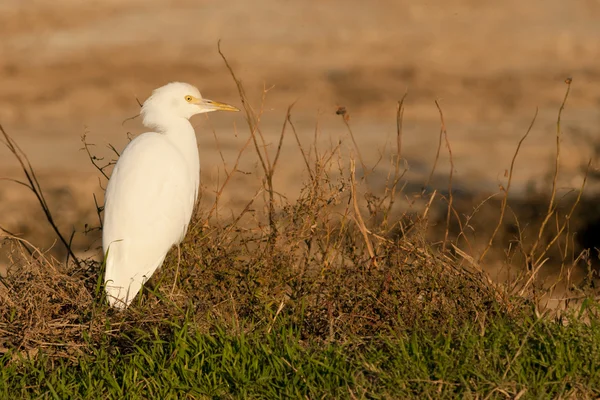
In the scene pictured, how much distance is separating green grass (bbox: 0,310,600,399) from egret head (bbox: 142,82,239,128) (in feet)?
4.84

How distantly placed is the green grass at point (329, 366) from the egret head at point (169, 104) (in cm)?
147

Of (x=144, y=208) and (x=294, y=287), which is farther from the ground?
(x=144, y=208)

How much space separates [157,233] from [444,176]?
585cm

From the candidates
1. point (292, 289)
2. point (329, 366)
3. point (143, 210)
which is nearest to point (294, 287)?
point (292, 289)

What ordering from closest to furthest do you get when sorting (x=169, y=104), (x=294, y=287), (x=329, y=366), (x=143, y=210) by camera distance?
(x=329, y=366)
(x=294, y=287)
(x=143, y=210)
(x=169, y=104)

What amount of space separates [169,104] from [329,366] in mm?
2074

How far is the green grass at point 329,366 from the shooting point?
350 cm

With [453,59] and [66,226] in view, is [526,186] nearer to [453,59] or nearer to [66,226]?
[66,226]

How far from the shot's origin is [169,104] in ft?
17.0

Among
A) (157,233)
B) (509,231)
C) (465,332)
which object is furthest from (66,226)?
(465,332)

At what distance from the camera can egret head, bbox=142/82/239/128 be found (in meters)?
5.18

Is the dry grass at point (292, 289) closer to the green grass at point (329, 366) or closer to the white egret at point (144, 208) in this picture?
the green grass at point (329, 366)

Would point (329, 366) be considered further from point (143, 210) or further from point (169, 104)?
point (169, 104)

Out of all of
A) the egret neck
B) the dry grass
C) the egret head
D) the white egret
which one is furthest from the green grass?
the egret head
